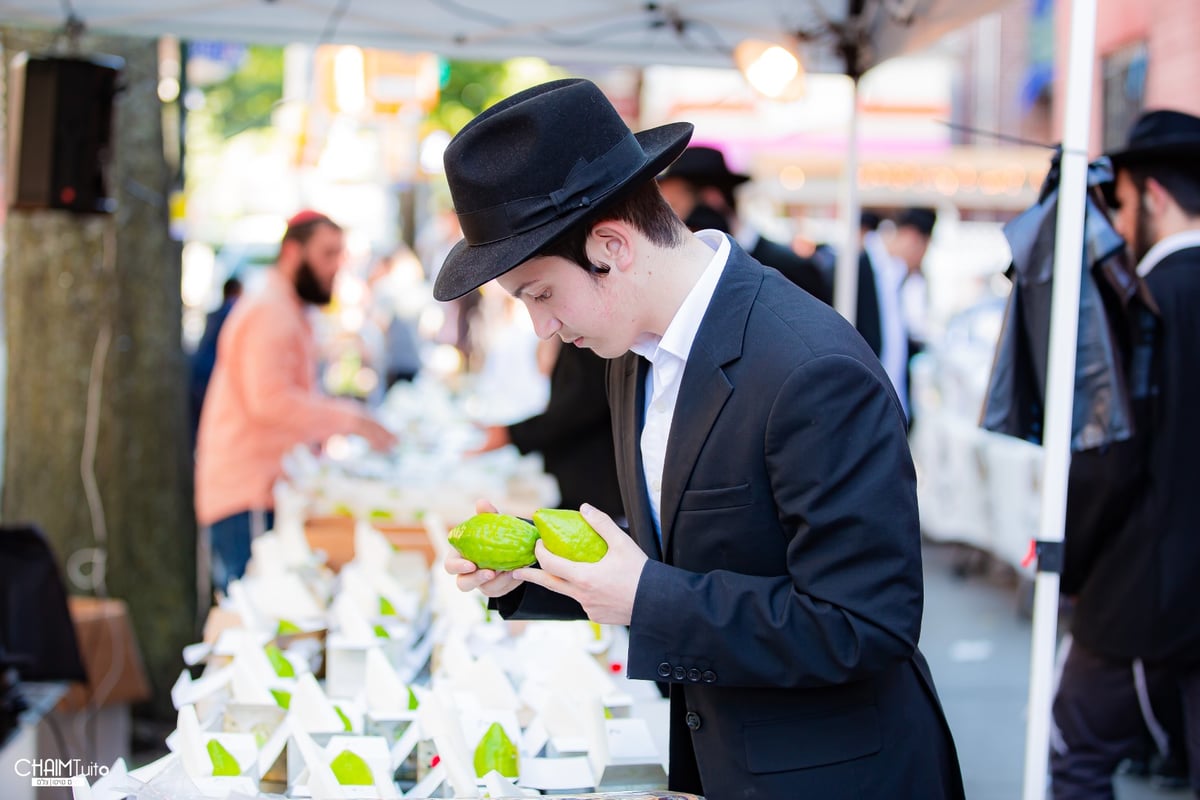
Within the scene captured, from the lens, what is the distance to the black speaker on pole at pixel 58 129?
463cm

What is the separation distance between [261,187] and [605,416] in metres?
15.0

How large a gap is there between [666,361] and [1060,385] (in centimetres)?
112

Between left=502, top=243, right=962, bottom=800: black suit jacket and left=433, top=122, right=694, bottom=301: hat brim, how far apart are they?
21 cm

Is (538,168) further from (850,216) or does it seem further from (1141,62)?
(1141,62)

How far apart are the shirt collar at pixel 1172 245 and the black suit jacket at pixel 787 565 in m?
1.72

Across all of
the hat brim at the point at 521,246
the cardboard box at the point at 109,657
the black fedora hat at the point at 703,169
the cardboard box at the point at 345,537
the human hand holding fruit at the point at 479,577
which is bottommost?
the cardboard box at the point at 109,657

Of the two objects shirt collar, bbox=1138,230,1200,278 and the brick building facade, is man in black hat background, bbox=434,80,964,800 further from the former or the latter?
the brick building facade

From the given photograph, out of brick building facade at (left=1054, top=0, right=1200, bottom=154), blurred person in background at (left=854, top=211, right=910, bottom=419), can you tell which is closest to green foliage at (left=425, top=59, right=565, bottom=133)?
brick building facade at (left=1054, top=0, right=1200, bottom=154)

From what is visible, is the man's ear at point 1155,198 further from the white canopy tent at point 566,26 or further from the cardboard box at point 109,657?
the cardboard box at point 109,657

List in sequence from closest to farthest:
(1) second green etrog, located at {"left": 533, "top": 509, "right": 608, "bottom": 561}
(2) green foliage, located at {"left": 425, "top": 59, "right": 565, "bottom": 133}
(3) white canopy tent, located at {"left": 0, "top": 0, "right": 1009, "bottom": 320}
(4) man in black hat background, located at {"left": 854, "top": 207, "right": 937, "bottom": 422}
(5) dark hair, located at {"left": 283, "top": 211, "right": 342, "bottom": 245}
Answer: (1) second green etrog, located at {"left": 533, "top": 509, "right": 608, "bottom": 561} → (3) white canopy tent, located at {"left": 0, "top": 0, "right": 1009, "bottom": 320} → (5) dark hair, located at {"left": 283, "top": 211, "right": 342, "bottom": 245} → (4) man in black hat background, located at {"left": 854, "top": 207, "right": 937, "bottom": 422} → (2) green foliage, located at {"left": 425, "top": 59, "right": 565, "bottom": 133}

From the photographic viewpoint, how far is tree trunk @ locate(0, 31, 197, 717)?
5.17 meters

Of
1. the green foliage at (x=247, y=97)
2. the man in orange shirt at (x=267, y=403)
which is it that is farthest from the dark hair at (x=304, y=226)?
the green foliage at (x=247, y=97)

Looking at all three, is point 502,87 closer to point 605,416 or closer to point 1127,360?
point 605,416

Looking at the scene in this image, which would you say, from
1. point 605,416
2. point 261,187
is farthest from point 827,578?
point 261,187
